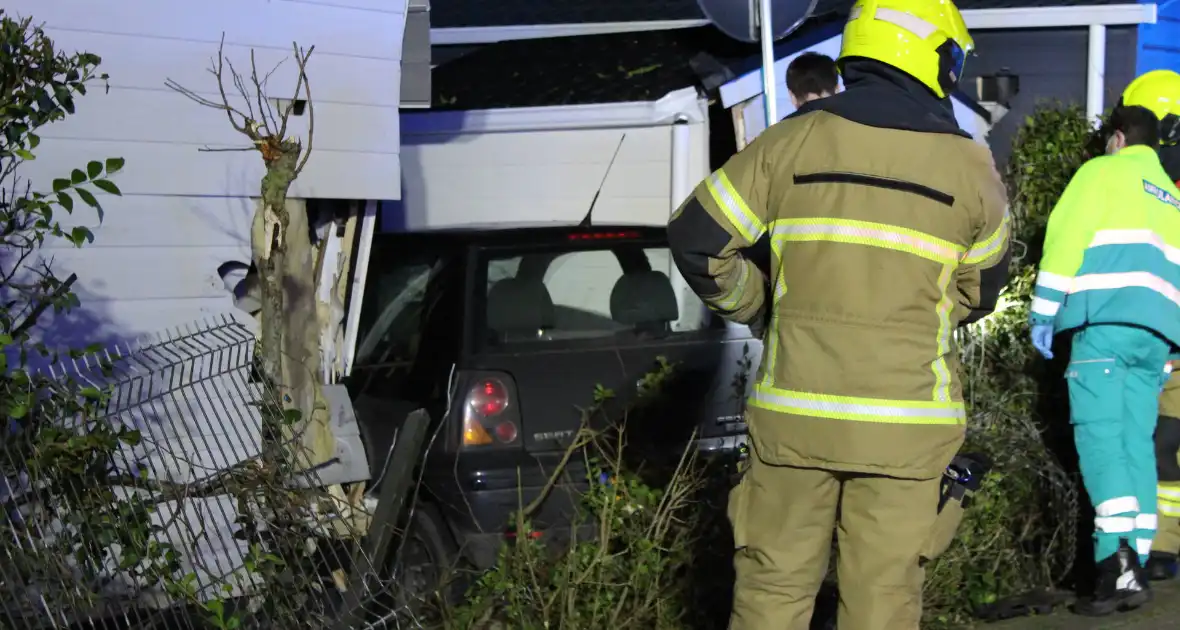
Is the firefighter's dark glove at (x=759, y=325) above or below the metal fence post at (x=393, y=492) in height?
above

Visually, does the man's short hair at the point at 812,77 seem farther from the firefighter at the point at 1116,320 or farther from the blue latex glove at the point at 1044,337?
the blue latex glove at the point at 1044,337

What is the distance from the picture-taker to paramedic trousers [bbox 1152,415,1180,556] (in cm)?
540

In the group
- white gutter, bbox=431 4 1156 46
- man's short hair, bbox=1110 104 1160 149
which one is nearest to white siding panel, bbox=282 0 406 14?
man's short hair, bbox=1110 104 1160 149

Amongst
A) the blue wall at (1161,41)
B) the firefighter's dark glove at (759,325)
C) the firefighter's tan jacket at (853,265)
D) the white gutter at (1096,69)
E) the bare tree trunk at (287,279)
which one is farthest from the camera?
the blue wall at (1161,41)

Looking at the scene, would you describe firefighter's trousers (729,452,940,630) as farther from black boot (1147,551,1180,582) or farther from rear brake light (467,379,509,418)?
black boot (1147,551,1180,582)

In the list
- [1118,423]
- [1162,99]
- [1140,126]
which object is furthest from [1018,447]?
[1162,99]

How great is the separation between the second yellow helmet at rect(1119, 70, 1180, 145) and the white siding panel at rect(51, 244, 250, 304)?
369cm

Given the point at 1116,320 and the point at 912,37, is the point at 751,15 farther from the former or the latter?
the point at 912,37

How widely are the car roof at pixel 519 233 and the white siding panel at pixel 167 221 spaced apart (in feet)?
2.99

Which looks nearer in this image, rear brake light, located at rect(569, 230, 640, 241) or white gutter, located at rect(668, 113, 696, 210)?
rear brake light, located at rect(569, 230, 640, 241)

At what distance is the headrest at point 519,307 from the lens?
17.0 feet

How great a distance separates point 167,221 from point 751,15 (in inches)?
136

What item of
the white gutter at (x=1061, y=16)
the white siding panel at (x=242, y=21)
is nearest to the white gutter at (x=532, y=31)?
the white gutter at (x=1061, y=16)

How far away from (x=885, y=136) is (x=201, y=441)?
2342 millimetres
